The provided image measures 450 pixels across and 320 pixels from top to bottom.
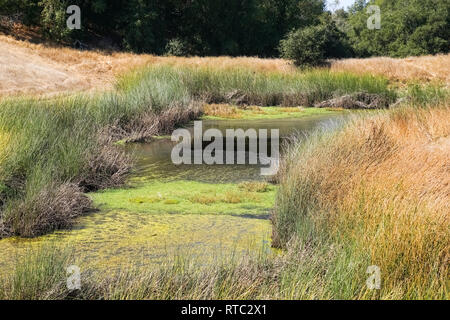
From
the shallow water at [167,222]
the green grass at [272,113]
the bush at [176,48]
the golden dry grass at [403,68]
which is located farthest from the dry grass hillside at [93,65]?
the shallow water at [167,222]

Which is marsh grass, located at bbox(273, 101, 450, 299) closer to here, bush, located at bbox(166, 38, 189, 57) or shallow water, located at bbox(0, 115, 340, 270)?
shallow water, located at bbox(0, 115, 340, 270)

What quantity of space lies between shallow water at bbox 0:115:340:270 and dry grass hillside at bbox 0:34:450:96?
42.1 ft

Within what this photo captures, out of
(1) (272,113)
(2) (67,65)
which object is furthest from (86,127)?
(2) (67,65)

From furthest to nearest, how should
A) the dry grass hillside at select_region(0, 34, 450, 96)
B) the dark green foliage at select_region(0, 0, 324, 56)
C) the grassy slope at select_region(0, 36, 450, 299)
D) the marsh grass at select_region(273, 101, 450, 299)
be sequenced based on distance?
the dark green foliage at select_region(0, 0, 324, 56)
the dry grass hillside at select_region(0, 34, 450, 96)
the marsh grass at select_region(273, 101, 450, 299)
the grassy slope at select_region(0, 36, 450, 299)

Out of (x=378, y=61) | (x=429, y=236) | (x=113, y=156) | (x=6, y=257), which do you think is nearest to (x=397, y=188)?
(x=429, y=236)

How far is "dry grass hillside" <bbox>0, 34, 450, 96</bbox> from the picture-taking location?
21547 mm

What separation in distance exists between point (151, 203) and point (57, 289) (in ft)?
11.2

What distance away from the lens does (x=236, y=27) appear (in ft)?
135

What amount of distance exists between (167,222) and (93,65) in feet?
69.3

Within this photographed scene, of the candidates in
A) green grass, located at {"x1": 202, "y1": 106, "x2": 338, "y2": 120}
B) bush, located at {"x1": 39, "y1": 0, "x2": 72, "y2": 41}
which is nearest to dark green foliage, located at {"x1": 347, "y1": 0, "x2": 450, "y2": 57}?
bush, located at {"x1": 39, "y1": 0, "x2": 72, "y2": 41}

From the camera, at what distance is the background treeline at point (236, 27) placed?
30516 mm

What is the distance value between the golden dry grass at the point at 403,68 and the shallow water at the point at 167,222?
52.0 feet

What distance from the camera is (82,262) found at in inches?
201

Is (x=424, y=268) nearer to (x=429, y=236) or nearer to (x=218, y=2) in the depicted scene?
(x=429, y=236)
